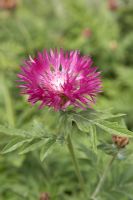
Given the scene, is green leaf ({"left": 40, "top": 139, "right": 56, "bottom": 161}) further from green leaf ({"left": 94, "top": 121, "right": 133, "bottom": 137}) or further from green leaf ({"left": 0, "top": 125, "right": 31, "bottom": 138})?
green leaf ({"left": 94, "top": 121, "right": 133, "bottom": 137})

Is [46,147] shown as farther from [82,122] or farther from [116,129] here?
[116,129]

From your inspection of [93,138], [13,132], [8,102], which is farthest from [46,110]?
[8,102]

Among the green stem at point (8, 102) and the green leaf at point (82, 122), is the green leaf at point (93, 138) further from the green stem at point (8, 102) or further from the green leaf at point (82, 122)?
the green stem at point (8, 102)

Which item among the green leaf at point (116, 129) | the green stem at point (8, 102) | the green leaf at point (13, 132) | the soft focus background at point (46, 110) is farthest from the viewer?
the green stem at point (8, 102)

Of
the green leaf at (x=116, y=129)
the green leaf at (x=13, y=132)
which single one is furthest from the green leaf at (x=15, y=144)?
the green leaf at (x=116, y=129)

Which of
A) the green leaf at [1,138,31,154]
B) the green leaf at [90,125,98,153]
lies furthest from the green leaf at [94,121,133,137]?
the green leaf at [1,138,31,154]

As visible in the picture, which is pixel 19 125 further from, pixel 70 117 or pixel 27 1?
pixel 27 1

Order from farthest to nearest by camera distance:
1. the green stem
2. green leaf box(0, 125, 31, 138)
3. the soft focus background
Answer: the green stem → the soft focus background → green leaf box(0, 125, 31, 138)
